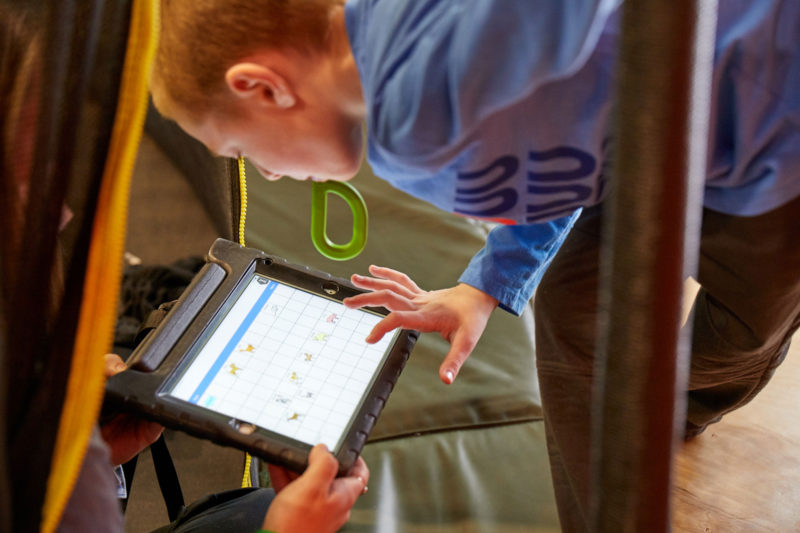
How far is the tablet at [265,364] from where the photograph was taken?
0.50 m

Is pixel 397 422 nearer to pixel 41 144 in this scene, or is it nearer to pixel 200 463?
pixel 200 463

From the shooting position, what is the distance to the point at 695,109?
0.20 meters

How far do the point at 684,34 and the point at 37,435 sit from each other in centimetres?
28

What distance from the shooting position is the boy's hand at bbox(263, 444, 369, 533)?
1.53 feet

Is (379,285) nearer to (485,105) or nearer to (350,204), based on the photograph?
(350,204)

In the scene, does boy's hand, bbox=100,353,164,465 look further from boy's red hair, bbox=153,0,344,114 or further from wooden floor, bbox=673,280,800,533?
wooden floor, bbox=673,280,800,533

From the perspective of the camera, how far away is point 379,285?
25.2 inches

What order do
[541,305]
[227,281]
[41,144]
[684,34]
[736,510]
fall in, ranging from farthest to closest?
1. [736,510]
2. [541,305]
3. [227,281]
4. [41,144]
5. [684,34]

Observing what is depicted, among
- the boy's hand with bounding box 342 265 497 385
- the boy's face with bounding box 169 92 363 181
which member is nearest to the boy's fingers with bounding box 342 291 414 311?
the boy's hand with bounding box 342 265 497 385

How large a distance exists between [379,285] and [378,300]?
0.04 m

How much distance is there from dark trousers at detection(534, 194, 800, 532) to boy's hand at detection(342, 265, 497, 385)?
0.07 m

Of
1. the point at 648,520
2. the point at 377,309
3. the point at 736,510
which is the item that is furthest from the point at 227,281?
the point at 736,510

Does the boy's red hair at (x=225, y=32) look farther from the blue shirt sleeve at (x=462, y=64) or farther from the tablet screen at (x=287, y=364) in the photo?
the tablet screen at (x=287, y=364)

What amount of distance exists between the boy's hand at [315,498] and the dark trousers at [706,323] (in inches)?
9.2
